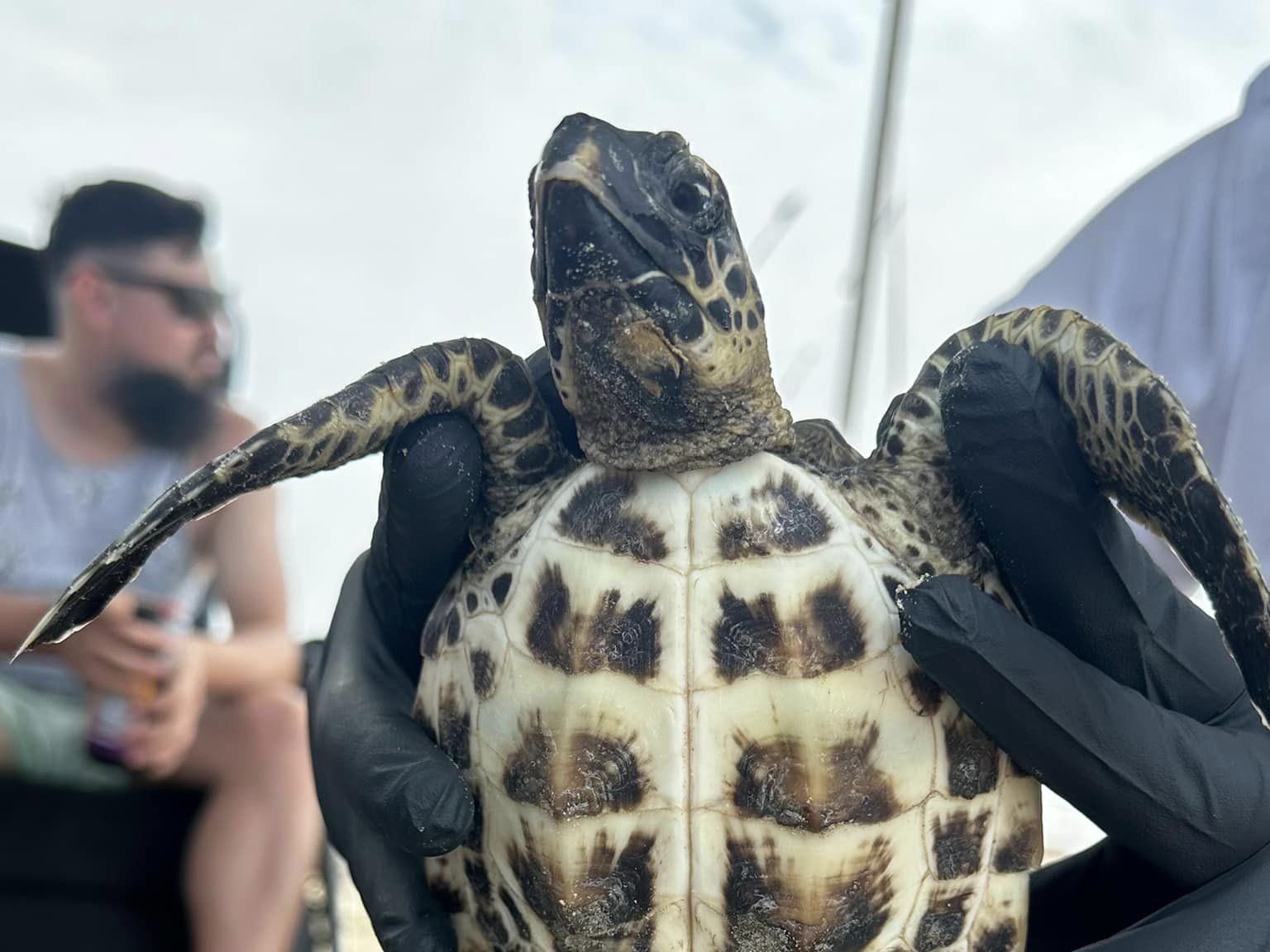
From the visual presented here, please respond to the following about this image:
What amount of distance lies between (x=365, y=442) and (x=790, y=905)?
356mm

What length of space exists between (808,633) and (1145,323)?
3.14 feet

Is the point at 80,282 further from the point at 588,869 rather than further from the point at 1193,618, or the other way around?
the point at 1193,618

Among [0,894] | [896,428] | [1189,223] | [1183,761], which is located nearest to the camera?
[1183,761]

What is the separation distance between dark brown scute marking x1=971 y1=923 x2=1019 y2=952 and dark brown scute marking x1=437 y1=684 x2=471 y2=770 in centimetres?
31

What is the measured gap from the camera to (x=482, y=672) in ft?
2.00

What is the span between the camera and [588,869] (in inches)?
22.4

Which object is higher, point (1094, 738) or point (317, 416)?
point (317, 416)

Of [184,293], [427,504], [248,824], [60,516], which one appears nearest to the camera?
[427,504]

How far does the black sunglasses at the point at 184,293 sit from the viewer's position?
1742 mm

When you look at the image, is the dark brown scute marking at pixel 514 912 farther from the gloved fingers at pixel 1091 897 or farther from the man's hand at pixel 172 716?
the man's hand at pixel 172 716

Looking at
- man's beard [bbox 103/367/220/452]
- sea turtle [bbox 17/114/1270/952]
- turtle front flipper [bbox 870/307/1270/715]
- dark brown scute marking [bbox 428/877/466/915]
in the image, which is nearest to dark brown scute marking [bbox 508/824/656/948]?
sea turtle [bbox 17/114/1270/952]

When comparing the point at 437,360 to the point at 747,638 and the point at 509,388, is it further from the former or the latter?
the point at 747,638

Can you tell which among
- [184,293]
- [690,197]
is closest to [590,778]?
[690,197]

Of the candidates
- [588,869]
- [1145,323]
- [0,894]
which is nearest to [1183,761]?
[588,869]
